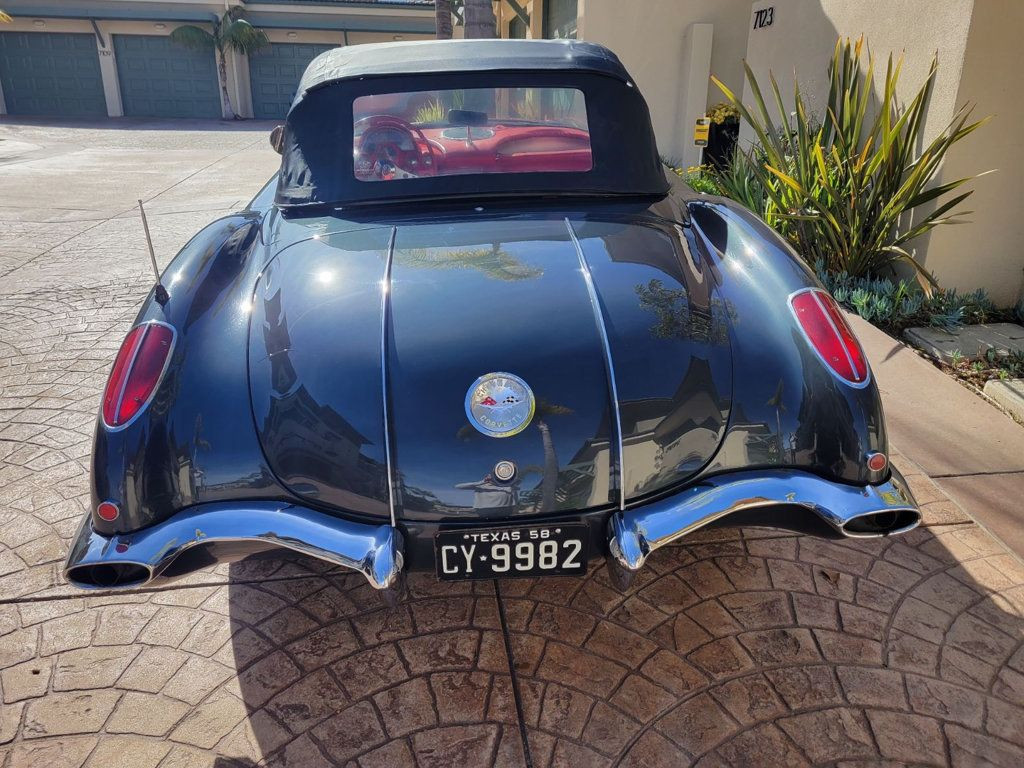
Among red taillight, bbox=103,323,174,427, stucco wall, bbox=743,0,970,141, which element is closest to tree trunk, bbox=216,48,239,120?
stucco wall, bbox=743,0,970,141

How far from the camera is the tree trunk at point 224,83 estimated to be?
26.7m

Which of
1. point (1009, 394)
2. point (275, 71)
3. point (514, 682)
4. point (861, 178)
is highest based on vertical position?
point (275, 71)

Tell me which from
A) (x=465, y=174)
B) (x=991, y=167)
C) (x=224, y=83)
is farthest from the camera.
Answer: (x=224, y=83)

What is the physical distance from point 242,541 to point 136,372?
0.59 meters

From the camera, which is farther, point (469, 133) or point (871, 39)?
point (871, 39)

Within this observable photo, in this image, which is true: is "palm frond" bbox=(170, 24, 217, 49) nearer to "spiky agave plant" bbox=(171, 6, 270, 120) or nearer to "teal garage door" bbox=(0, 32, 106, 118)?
"spiky agave plant" bbox=(171, 6, 270, 120)

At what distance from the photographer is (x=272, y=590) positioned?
8.21 ft

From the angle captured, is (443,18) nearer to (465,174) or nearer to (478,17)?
(478,17)

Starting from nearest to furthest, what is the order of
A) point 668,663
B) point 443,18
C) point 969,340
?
point 668,663
point 969,340
point 443,18

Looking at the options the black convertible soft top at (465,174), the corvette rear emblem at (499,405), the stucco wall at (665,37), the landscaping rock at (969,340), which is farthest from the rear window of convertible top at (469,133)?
the stucco wall at (665,37)

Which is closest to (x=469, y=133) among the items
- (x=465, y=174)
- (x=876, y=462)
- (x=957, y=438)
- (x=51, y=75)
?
(x=465, y=174)

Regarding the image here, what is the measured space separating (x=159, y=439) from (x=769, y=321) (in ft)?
5.69

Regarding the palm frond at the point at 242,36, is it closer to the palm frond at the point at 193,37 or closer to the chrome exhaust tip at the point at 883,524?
the palm frond at the point at 193,37

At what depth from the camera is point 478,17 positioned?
11.1 m
